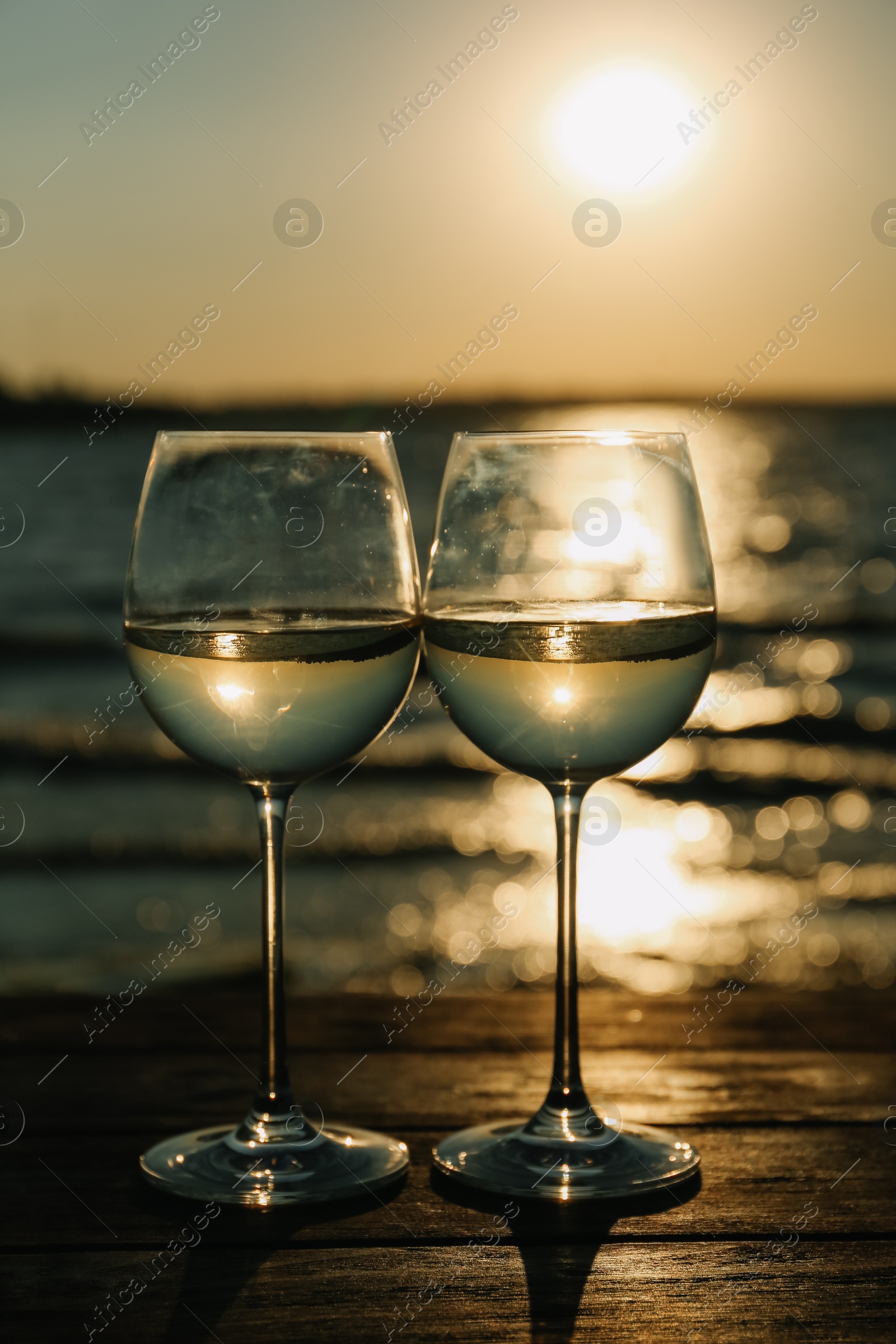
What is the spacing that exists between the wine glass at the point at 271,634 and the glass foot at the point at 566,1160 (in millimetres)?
87

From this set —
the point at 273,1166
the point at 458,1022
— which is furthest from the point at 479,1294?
the point at 458,1022

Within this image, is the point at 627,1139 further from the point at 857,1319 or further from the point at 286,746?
the point at 286,746

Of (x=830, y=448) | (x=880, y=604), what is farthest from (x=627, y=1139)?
(x=830, y=448)

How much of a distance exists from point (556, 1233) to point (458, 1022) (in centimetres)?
72

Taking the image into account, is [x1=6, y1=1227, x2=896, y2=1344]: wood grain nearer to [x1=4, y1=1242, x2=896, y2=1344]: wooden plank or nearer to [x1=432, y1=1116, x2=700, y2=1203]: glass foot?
[x1=4, y1=1242, x2=896, y2=1344]: wooden plank

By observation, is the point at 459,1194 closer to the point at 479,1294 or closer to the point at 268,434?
the point at 479,1294

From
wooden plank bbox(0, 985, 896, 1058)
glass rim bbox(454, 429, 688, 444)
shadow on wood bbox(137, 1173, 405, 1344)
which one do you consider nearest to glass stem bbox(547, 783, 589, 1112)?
shadow on wood bbox(137, 1173, 405, 1344)

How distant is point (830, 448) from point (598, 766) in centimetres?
7147

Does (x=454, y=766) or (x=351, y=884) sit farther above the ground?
(x=454, y=766)

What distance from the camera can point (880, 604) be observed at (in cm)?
2464

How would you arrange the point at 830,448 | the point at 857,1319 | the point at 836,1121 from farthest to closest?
the point at 830,448 → the point at 836,1121 → the point at 857,1319

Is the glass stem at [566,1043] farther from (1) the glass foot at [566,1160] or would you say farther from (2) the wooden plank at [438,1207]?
(2) the wooden plank at [438,1207]

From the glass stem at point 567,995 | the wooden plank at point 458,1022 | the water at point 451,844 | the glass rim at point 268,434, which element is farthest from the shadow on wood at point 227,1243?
the water at point 451,844

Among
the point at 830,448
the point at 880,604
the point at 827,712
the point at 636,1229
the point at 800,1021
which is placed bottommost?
the point at 636,1229
